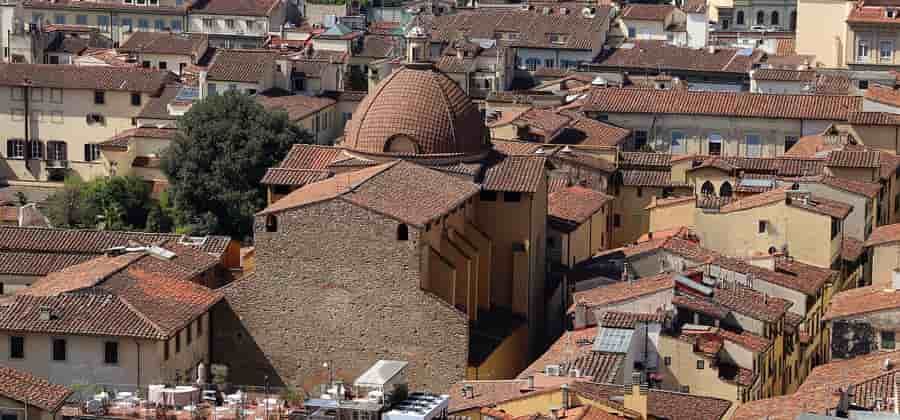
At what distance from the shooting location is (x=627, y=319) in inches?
2021

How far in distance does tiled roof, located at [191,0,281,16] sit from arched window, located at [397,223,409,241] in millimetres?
67924

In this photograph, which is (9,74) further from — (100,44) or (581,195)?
(581,195)

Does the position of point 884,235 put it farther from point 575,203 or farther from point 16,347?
point 16,347

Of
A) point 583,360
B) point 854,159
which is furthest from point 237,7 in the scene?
point 583,360

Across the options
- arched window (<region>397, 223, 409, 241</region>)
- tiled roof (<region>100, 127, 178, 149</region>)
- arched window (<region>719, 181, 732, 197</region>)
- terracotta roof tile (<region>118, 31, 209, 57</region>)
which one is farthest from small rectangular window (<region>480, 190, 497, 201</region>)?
terracotta roof tile (<region>118, 31, 209, 57</region>)

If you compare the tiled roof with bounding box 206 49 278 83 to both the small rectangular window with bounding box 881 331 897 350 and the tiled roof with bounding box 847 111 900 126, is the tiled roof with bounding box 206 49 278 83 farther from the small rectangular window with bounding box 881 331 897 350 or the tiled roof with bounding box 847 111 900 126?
the small rectangular window with bounding box 881 331 897 350

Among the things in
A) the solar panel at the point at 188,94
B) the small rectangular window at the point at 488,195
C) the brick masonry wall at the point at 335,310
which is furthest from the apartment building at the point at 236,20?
the brick masonry wall at the point at 335,310

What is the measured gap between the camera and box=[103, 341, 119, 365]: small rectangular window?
50.2m

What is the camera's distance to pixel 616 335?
50.3m

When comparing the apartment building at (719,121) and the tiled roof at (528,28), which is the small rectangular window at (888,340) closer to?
the apartment building at (719,121)

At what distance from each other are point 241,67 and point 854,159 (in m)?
28.5

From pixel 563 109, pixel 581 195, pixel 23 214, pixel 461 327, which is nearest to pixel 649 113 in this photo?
pixel 563 109

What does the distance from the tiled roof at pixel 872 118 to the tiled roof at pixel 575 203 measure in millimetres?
11487

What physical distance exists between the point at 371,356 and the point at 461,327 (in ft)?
7.13
